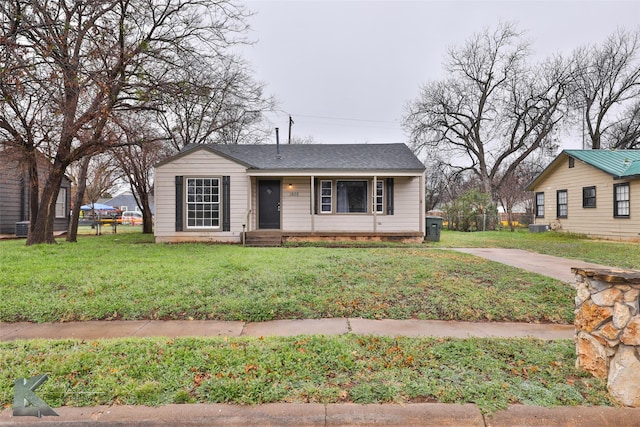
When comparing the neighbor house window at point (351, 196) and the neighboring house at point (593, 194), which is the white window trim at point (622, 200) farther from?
the neighbor house window at point (351, 196)

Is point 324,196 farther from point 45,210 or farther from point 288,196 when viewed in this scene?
point 45,210

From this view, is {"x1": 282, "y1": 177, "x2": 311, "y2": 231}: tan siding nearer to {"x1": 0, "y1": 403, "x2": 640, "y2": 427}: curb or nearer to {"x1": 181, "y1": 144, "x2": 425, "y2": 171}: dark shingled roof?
{"x1": 181, "y1": 144, "x2": 425, "y2": 171}: dark shingled roof

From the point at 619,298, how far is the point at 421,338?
175 centimetres

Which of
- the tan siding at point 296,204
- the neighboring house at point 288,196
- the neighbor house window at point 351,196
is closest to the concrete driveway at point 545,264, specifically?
the neighboring house at point 288,196

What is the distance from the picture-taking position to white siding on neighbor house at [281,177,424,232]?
13805mm

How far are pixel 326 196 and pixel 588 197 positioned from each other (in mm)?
12223

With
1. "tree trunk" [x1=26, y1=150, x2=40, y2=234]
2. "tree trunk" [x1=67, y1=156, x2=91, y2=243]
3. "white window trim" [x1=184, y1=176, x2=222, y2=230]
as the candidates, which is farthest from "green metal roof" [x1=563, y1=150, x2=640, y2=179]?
"tree trunk" [x1=26, y1=150, x2=40, y2=234]

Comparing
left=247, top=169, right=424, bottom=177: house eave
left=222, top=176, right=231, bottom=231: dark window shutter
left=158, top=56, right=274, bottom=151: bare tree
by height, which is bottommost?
left=222, top=176, right=231, bottom=231: dark window shutter

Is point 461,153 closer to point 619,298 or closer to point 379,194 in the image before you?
point 379,194

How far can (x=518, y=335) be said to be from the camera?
3951 mm

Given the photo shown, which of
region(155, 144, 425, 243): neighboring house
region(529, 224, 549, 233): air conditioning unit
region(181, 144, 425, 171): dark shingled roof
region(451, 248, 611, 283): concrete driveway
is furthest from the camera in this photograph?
region(529, 224, 549, 233): air conditioning unit

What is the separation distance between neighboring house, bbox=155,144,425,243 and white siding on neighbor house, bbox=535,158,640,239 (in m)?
8.30

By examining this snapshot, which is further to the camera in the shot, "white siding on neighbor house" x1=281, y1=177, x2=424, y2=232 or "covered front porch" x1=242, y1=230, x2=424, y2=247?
"white siding on neighbor house" x1=281, y1=177, x2=424, y2=232

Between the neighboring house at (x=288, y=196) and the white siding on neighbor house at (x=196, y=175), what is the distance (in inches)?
1.3
